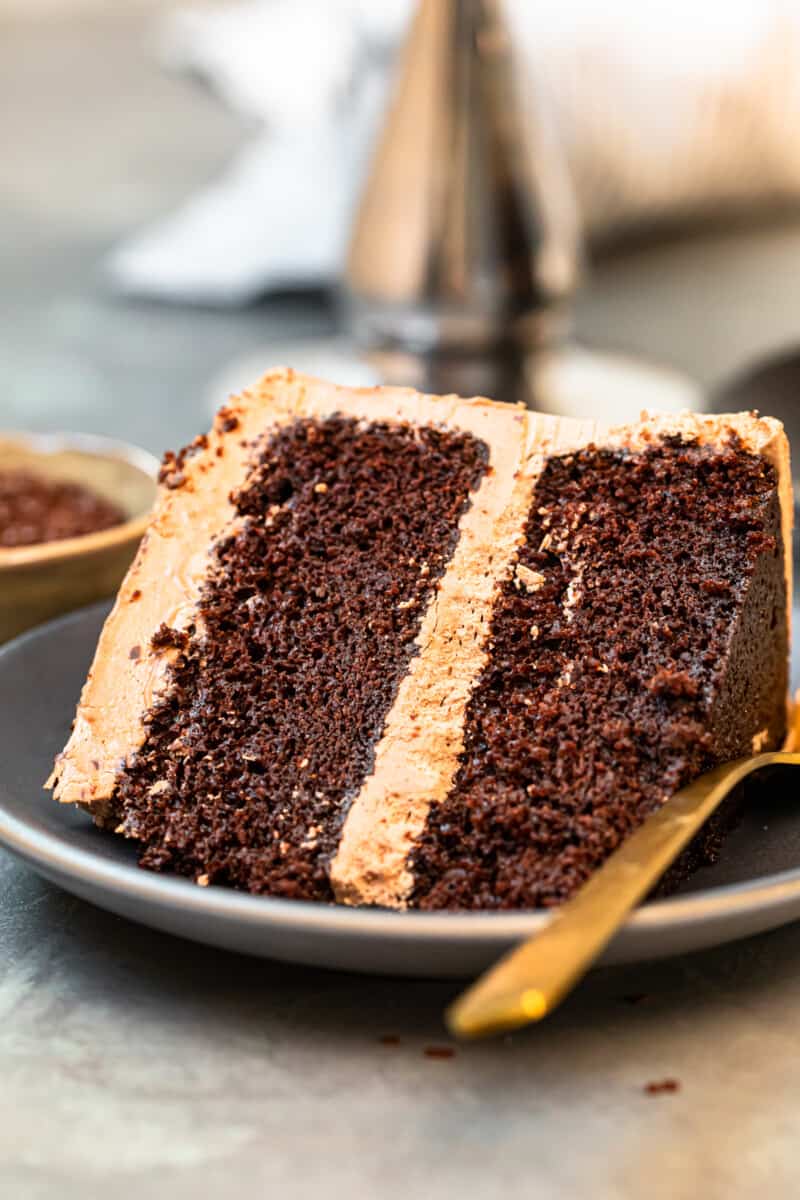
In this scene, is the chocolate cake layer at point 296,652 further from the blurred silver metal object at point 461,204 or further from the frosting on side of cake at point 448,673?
the blurred silver metal object at point 461,204

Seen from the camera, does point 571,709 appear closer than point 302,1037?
No

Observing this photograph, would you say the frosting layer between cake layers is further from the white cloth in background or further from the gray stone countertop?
the white cloth in background

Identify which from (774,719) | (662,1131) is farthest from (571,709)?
(662,1131)

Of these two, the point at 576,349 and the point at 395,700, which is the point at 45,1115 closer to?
the point at 395,700

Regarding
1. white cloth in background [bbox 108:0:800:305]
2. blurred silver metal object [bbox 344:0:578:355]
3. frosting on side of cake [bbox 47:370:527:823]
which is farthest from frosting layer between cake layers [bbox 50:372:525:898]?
white cloth in background [bbox 108:0:800:305]

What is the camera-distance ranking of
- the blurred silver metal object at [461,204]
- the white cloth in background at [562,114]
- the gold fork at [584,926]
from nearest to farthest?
1. the gold fork at [584,926]
2. the blurred silver metal object at [461,204]
3. the white cloth in background at [562,114]

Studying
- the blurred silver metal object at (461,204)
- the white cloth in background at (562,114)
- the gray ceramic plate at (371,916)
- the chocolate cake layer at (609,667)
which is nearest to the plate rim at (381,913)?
the gray ceramic plate at (371,916)
